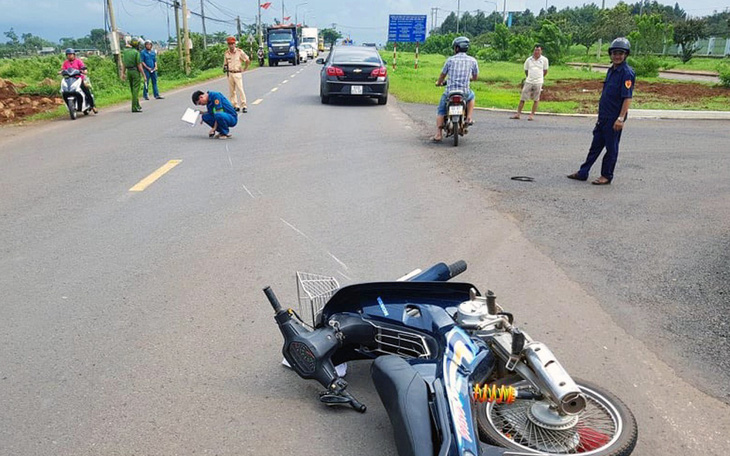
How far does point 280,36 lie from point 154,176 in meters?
43.9

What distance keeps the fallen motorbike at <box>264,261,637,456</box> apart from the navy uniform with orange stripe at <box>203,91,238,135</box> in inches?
345

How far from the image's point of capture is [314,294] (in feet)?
12.5

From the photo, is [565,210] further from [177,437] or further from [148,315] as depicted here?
[177,437]

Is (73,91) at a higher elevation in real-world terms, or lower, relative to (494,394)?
higher

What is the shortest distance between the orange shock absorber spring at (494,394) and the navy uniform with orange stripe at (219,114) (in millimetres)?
9782

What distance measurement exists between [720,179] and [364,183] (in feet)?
16.6

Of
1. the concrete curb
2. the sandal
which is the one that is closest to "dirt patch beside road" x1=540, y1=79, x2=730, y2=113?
the concrete curb

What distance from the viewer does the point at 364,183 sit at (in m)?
8.15

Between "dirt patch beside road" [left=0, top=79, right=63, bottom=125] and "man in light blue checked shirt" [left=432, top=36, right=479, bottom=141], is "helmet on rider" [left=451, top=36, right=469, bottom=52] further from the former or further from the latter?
"dirt patch beside road" [left=0, top=79, right=63, bottom=125]

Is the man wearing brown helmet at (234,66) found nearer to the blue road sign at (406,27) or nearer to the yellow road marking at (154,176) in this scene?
the yellow road marking at (154,176)

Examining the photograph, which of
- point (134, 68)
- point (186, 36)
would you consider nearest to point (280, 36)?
point (186, 36)

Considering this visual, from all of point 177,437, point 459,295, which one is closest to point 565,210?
point 459,295

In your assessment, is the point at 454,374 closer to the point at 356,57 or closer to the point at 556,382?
the point at 556,382

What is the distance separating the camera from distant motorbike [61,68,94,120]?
1473cm
